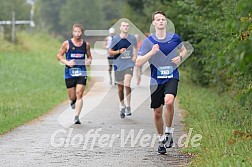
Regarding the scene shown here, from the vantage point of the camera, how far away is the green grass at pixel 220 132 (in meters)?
8.70

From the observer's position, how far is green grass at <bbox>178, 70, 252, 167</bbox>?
28.6 feet

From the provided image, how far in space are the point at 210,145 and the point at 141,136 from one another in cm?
244

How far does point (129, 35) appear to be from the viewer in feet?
55.5

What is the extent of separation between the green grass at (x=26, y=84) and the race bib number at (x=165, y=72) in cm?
390

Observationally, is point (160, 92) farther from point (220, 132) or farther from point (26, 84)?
point (26, 84)

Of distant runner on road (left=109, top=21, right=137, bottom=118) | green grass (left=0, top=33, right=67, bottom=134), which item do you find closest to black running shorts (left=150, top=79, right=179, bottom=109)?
green grass (left=0, top=33, right=67, bottom=134)

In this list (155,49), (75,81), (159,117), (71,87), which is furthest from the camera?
(71,87)

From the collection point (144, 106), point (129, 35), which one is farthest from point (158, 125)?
point (144, 106)

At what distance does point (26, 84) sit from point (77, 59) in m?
10.7

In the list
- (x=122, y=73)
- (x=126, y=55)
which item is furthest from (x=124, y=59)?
(x=122, y=73)

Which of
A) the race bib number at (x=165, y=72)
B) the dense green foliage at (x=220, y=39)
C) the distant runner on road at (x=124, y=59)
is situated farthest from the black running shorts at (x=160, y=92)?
the distant runner on road at (x=124, y=59)

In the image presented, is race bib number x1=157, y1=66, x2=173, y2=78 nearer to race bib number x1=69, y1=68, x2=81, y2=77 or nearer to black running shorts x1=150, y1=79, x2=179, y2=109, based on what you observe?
black running shorts x1=150, y1=79, x2=179, y2=109

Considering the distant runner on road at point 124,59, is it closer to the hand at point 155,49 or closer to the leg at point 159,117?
the leg at point 159,117

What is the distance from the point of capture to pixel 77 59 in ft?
47.7
